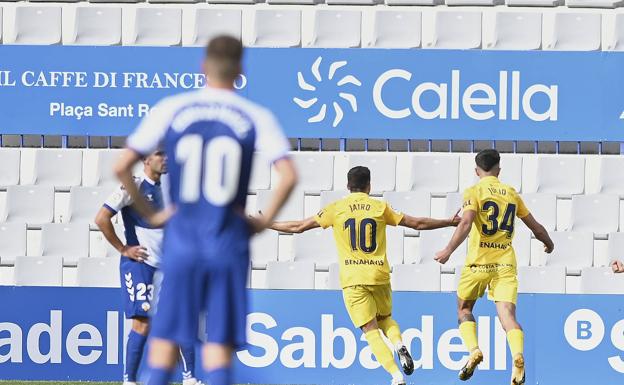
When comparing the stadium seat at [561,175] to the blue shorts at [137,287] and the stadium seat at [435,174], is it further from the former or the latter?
the blue shorts at [137,287]

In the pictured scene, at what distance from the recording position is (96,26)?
45.4ft

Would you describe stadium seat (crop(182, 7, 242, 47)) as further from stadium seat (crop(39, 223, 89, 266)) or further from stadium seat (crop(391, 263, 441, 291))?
stadium seat (crop(391, 263, 441, 291))

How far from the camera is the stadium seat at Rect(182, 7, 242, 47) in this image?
13.8m

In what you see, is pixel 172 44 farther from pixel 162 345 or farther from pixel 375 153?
pixel 162 345

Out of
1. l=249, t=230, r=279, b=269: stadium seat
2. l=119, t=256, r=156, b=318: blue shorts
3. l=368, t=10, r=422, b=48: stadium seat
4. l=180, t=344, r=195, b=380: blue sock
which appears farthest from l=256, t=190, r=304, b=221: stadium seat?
l=119, t=256, r=156, b=318: blue shorts

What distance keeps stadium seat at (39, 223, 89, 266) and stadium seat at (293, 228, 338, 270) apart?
2.14m

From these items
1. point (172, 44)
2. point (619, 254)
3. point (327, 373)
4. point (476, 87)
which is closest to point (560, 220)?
point (619, 254)

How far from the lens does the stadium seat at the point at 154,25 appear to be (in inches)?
544

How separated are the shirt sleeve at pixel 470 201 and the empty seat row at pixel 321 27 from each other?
447 cm

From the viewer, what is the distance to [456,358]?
1215 centimetres

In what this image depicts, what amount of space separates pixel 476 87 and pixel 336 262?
7.95 feet

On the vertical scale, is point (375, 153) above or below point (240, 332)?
above

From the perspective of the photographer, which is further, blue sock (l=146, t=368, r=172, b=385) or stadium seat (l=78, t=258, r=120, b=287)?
stadium seat (l=78, t=258, r=120, b=287)

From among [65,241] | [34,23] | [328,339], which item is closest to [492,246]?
[328,339]
